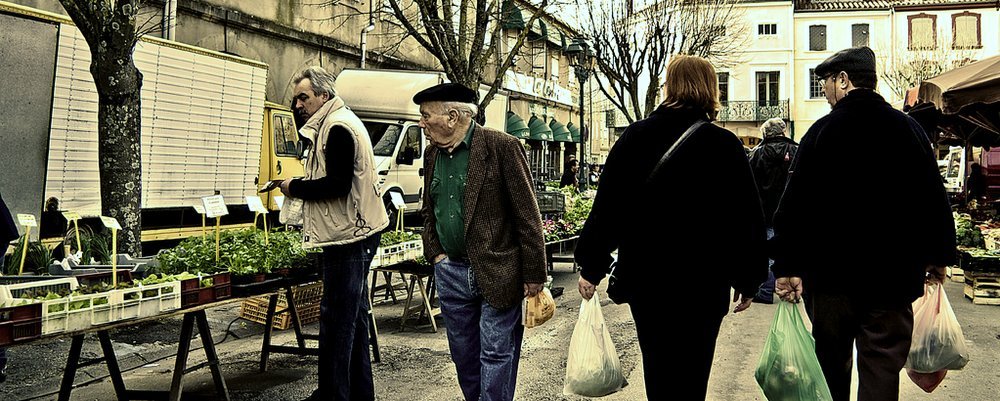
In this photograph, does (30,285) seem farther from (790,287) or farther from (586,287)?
(790,287)

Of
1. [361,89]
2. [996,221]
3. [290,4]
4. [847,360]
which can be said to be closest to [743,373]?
[847,360]

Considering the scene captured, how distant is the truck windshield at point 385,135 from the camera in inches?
645

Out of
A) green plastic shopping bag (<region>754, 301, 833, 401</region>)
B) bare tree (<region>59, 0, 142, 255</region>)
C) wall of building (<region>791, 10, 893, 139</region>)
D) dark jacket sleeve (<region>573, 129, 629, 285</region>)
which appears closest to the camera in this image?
dark jacket sleeve (<region>573, 129, 629, 285</region>)

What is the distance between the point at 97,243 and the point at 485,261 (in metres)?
3.11

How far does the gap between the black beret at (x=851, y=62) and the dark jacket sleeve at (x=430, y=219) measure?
71.7 inches

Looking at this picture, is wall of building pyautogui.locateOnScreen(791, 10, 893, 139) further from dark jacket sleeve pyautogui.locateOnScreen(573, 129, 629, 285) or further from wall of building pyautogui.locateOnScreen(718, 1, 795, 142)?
dark jacket sleeve pyautogui.locateOnScreen(573, 129, 629, 285)

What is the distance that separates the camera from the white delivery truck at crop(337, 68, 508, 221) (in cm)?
1617

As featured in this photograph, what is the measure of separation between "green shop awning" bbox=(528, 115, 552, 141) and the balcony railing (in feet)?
54.5

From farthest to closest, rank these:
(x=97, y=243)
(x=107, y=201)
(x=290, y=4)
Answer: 1. (x=290, y=4)
2. (x=107, y=201)
3. (x=97, y=243)

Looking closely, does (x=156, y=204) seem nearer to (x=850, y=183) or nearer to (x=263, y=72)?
(x=263, y=72)

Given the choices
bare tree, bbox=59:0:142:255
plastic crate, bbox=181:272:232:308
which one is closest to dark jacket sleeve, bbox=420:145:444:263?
plastic crate, bbox=181:272:232:308

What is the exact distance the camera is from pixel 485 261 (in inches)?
153

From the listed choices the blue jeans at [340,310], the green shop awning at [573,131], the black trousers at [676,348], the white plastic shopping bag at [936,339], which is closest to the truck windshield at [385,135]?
the blue jeans at [340,310]

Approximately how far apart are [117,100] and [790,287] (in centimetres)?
638
